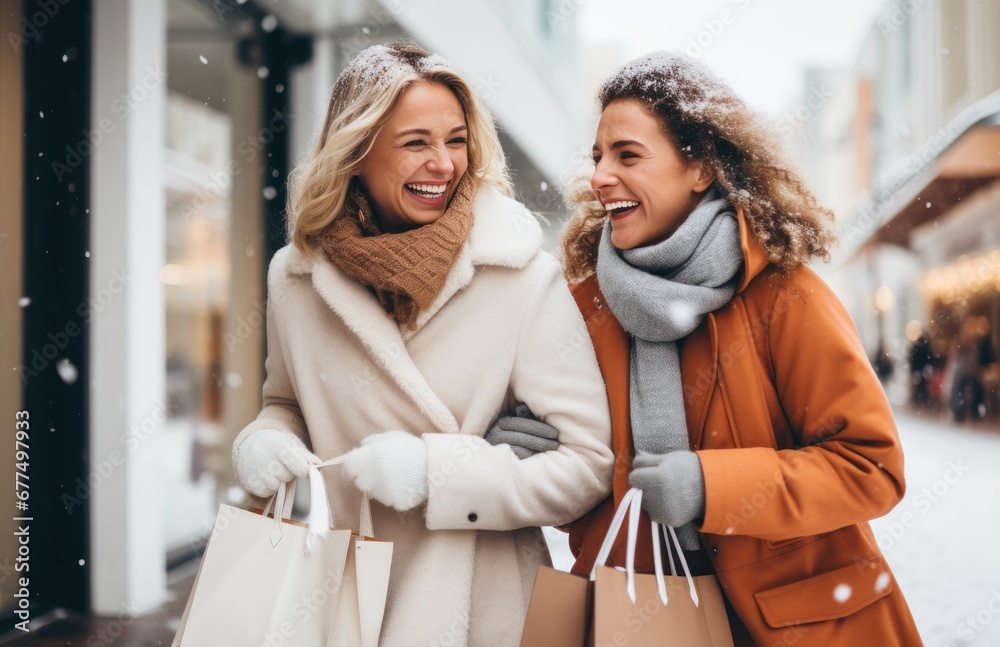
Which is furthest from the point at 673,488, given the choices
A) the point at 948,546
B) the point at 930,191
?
the point at 930,191

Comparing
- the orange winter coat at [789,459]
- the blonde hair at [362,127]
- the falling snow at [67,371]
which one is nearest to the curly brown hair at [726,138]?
the orange winter coat at [789,459]

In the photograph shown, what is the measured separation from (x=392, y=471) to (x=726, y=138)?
1.01 m

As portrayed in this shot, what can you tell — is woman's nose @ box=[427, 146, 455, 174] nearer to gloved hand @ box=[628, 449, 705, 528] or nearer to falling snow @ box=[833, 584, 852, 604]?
gloved hand @ box=[628, 449, 705, 528]

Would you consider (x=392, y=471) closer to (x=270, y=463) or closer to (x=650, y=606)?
(x=270, y=463)

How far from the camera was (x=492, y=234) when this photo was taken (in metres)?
1.74

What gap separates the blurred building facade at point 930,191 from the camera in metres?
5.97

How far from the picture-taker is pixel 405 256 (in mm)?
1653

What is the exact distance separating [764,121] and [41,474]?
3.89m

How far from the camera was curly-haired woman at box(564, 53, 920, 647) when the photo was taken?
Answer: 4.69 feet

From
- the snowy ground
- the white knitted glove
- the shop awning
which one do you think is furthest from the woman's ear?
the snowy ground

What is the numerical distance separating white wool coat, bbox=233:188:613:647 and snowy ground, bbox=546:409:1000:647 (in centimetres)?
263

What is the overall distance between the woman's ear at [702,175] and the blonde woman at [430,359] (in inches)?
14.6

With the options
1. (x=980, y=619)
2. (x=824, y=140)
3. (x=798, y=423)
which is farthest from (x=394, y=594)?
(x=824, y=140)

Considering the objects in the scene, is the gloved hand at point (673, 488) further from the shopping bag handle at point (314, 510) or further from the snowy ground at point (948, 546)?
the snowy ground at point (948, 546)
